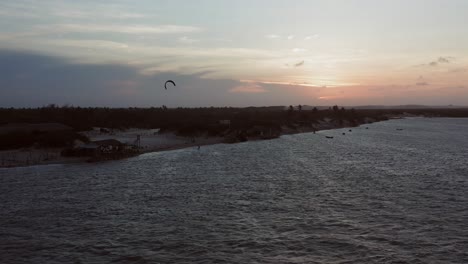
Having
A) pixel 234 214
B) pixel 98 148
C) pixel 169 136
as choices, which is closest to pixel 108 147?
pixel 98 148

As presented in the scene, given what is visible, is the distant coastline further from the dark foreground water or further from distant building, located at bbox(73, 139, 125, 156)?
the dark foreground water

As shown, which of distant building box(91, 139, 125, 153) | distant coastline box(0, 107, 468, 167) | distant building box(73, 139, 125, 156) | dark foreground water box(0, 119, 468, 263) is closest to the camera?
dark foreground water box(0, 119, 468, 263)

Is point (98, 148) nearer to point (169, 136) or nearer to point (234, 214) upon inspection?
point (234, 214)

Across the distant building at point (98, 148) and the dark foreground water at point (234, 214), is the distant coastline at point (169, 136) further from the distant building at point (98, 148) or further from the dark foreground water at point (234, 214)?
the dark foreground water at point (234, 214)

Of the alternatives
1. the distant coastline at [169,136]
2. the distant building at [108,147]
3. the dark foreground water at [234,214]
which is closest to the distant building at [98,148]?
the distant building at [108,147]

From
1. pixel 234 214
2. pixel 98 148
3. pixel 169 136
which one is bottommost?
pixel 234 214

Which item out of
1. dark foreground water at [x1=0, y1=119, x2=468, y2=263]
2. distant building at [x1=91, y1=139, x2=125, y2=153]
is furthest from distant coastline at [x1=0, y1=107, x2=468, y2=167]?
dark foreground water at [x1=0, y1=119, x2=468, y2=263]

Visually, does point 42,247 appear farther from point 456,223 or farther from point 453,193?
point 453,193

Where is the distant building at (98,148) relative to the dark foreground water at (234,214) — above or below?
above

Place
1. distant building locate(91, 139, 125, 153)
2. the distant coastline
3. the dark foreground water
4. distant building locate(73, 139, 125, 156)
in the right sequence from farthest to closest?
1. distant building locate(91, 139, 125, 153)
2. distant building locate(73, 139, 125, 156)
3. the distant coastline
4. the dark foreground water

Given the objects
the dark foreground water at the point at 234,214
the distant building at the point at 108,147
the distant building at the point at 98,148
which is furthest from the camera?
the distant building at the point at 108,147
